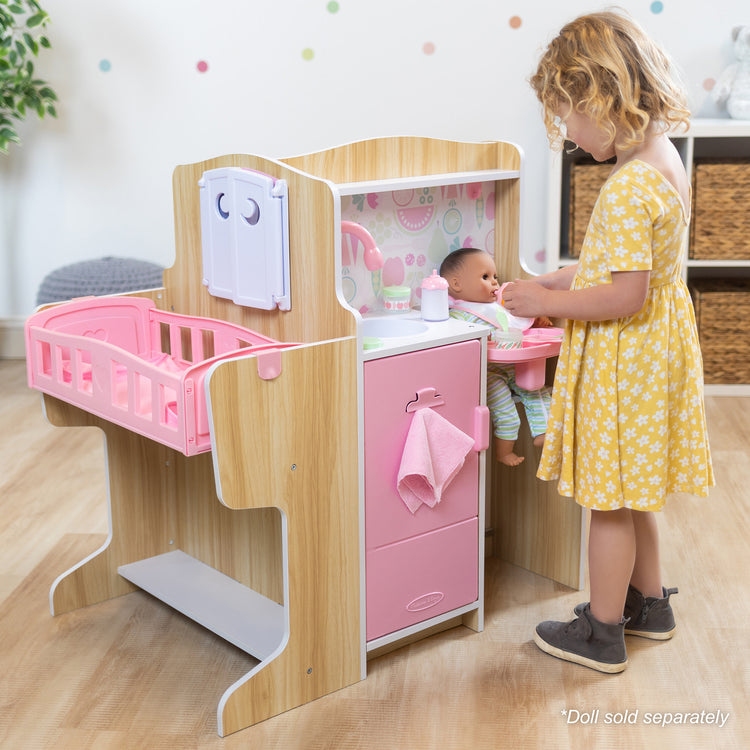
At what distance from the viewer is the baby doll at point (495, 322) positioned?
1.79 meters

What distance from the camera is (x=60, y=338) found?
170cm

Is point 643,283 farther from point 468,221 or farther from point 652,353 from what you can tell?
point 468,221

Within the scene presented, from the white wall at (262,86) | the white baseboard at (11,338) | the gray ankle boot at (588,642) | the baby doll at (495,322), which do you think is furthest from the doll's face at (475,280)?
the white baseboard at (11,338)

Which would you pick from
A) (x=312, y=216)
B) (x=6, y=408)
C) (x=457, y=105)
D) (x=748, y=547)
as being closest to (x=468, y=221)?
(x=312, y=216)

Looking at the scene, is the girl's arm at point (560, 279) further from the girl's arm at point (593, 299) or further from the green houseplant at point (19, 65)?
the green houseplant at point (19, 65)

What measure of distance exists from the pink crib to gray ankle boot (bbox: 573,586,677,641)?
0.79m

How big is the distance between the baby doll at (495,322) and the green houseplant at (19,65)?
196 cm

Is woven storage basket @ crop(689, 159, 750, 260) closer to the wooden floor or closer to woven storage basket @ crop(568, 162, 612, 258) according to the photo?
woven storage basket @ crop(568, 162, 612, 258)

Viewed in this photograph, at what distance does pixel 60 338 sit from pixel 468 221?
2.57ft

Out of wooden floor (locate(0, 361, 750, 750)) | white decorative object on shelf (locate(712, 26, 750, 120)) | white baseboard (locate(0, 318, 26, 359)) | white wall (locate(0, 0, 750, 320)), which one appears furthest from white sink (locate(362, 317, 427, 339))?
white baseboard (locate(0, 318, 26, 359))

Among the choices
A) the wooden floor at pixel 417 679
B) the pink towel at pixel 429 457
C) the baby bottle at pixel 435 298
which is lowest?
the wooden floor at pixel 417 679

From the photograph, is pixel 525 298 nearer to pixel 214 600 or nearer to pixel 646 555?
pixel 646 555

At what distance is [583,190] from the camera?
10.2 ft

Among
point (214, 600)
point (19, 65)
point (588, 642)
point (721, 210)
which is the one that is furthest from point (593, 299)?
point (19, 65)
